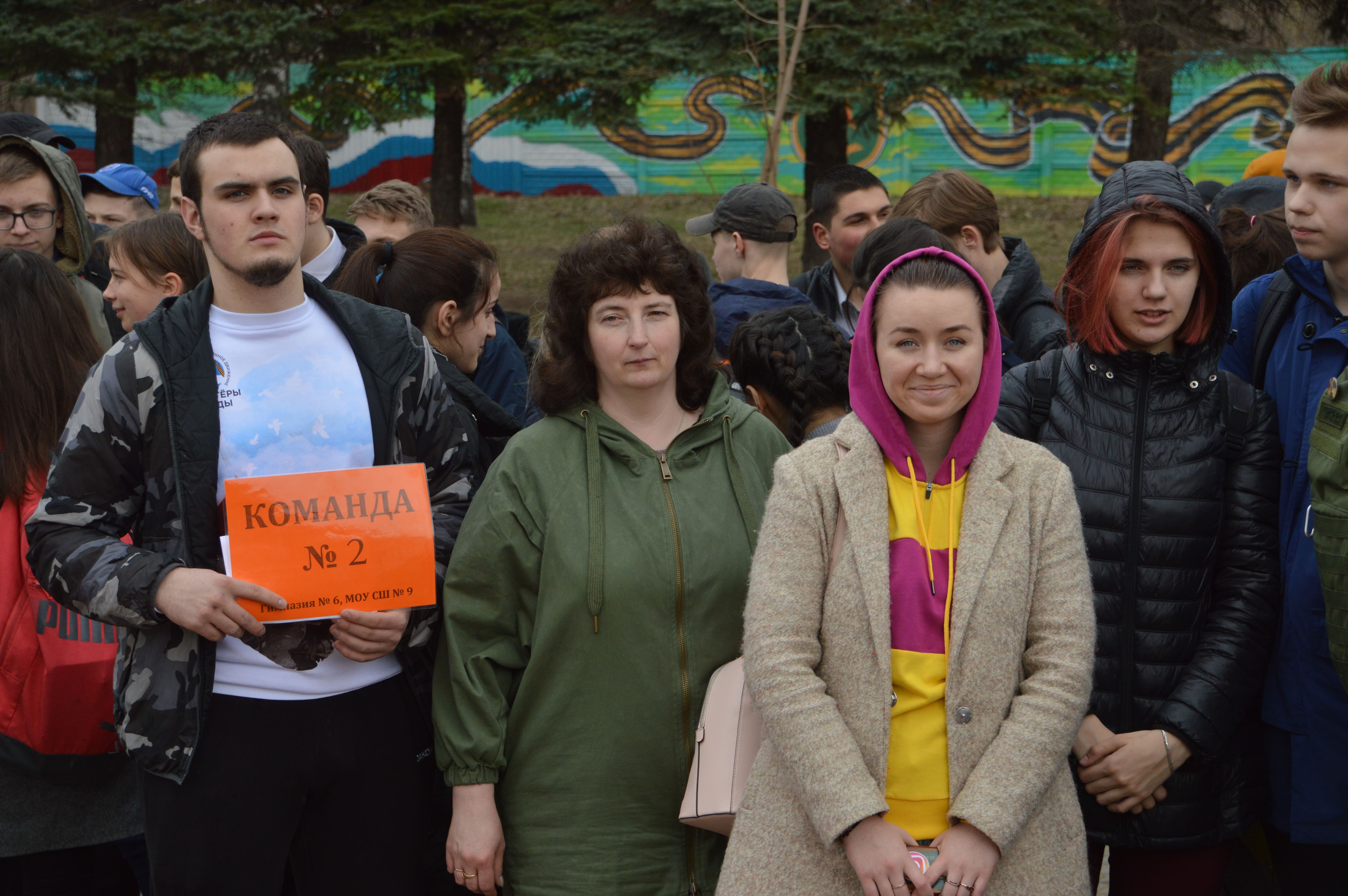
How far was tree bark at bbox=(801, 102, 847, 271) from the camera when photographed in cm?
1327

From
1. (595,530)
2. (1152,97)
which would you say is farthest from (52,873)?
(1152,97)

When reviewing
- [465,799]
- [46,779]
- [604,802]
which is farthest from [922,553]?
[46,779]

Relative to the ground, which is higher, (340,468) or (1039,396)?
(1039,396)

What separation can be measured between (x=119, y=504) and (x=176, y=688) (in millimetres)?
442

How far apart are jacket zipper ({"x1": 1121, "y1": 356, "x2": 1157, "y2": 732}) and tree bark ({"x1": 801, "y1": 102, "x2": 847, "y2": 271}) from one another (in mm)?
10664

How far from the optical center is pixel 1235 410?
8.75 feet

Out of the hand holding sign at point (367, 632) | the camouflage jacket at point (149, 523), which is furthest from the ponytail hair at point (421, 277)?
the hand holding sign at point (367, 632)

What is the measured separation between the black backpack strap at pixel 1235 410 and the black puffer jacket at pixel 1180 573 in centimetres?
1

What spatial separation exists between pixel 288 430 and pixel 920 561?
1456 millimetres

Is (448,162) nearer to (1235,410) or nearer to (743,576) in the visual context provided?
(743,576)

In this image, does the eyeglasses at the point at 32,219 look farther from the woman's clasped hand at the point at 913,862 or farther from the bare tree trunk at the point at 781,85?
the bare tree trunk at the point at 781,85

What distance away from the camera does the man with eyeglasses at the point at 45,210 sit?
4.39 metres

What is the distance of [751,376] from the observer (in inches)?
134

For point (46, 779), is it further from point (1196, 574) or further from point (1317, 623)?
point (1317, 623)
